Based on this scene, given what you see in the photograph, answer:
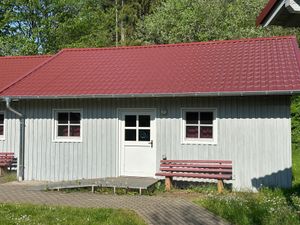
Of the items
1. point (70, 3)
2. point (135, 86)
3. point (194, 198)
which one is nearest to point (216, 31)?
point (70, 3)

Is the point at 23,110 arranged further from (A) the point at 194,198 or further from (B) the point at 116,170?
(A) the point at 194,198

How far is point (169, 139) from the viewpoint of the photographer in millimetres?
12516

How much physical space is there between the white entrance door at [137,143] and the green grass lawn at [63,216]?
4089mm

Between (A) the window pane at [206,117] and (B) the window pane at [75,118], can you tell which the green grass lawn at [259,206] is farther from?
(B) the window pane at [75,118]

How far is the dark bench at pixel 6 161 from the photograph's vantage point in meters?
14.5

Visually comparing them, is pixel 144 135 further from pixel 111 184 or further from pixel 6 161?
pixel 6 161

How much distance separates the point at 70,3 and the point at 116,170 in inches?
887

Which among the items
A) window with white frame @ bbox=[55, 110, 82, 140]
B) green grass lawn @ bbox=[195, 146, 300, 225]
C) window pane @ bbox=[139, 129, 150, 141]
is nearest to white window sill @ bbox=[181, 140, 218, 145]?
window pane @ bbox=[139, 129, 150, 141]

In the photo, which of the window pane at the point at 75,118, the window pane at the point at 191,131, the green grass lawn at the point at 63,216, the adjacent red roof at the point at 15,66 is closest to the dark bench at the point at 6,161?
the window pane at the point at 75,118

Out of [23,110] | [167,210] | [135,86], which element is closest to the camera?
[167,210]

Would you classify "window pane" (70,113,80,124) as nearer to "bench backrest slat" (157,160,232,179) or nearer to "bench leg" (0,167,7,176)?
"bench backrest slat" (157,160,232,179)

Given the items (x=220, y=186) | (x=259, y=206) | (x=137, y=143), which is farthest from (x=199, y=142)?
(x=259, y=206)

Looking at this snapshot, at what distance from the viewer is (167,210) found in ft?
29.2

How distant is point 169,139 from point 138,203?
3.24m
